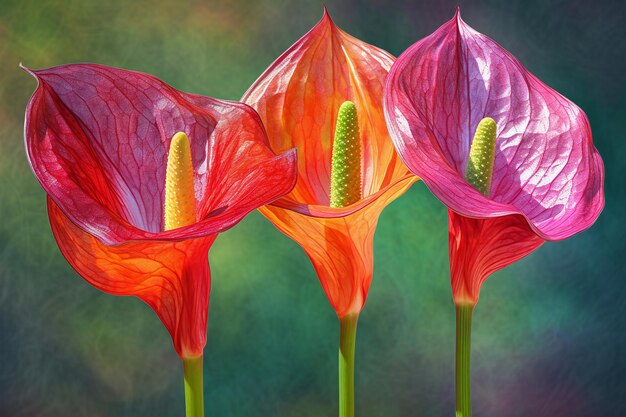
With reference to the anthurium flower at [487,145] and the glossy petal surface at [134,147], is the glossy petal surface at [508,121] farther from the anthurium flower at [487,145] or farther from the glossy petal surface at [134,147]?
the glossy petal surface at [134,147]

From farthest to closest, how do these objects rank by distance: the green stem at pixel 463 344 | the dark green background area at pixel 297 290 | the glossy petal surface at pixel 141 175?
the dark green background area at pixel 297 290, the green stem at pixel 463 344, the glossy petal surface at pixel 141 175

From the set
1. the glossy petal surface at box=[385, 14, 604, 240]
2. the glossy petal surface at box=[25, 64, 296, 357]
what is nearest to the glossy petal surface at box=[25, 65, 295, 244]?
the glossy petal surface at box=[25, 64, 296, 357]

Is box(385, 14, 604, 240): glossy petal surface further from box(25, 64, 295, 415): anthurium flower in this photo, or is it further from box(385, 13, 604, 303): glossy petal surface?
box(25, 64, 295, 415): anthurium flower

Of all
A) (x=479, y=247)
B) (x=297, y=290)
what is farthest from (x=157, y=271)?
(x=297, y=290)

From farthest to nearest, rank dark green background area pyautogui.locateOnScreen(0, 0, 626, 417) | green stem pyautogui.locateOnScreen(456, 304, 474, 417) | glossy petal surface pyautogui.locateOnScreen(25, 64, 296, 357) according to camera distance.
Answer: dark green background area pyautogui.locateOnScreen(0, 0, 626, 417) → green stem pyautogui.locateOnScreen(456, 304, 474, 417) → glossy petal surface pyautogui.locateOnScreen(25, 64, 296, 357)

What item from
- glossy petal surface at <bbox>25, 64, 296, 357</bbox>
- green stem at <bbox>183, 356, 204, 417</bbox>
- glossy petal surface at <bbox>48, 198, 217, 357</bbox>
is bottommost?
green stem at <bbox>183, 356, 204, 417</bbox>

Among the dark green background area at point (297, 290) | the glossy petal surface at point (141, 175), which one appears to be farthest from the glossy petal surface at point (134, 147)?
the dark green background area at point (297, 290)
